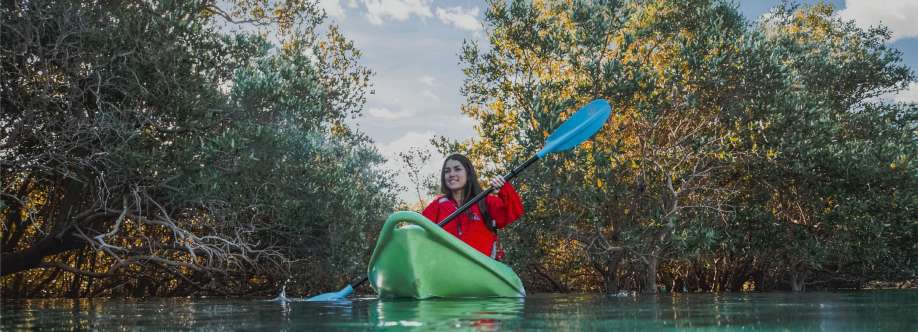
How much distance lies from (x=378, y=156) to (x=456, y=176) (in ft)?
17.3

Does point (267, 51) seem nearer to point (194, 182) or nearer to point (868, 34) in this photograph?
point (194, 182)

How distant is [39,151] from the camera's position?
7625 mm

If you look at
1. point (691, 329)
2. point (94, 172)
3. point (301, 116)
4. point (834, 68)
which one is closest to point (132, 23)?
point (94, 172)

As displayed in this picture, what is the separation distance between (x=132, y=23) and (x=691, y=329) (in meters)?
6.87

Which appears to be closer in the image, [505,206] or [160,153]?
[505,206]

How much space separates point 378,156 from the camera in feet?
37.2

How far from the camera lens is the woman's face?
245 inches

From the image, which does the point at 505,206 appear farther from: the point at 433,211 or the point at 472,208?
the point at 433,211

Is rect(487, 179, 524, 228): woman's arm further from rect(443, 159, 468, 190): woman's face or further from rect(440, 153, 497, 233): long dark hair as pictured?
rect(443, 159, 468, 190): woman's face

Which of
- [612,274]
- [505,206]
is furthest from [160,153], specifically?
[612,274]

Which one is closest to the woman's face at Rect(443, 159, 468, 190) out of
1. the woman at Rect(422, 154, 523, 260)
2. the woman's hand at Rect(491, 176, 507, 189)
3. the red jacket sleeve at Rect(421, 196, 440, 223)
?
the woman at Rect(422, 154, 523, 260)

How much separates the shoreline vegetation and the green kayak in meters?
3.25

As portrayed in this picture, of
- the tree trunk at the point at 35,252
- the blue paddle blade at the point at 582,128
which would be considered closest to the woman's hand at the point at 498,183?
the blue paddle blade at the point at 582,128

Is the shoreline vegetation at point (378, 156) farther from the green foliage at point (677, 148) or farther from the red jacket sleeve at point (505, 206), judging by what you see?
the red jacket sleeve at point (505, 206)
